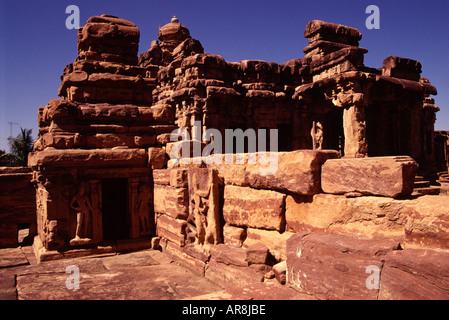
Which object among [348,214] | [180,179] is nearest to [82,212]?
[180,179]

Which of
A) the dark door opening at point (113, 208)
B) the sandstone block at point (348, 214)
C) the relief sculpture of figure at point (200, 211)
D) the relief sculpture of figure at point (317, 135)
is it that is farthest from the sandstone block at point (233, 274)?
the relief sculpture of figure at point (317, 135)

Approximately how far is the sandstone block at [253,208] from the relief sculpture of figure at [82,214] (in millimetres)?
2984

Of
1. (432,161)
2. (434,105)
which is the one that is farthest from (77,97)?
(434,105)

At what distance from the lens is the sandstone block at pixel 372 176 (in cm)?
304

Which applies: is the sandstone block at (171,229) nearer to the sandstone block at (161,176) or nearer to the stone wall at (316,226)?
the stone wall at (316,226)

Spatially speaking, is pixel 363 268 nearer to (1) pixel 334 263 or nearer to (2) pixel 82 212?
(1) pixel 334 263

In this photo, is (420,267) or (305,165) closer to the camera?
(420,267)

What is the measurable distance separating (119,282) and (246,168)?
2.28 m

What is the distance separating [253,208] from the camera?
4.40 meters

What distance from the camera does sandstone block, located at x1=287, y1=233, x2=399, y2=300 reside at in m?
2.64

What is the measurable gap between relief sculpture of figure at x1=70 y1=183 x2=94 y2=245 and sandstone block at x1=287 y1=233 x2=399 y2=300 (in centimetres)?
445
